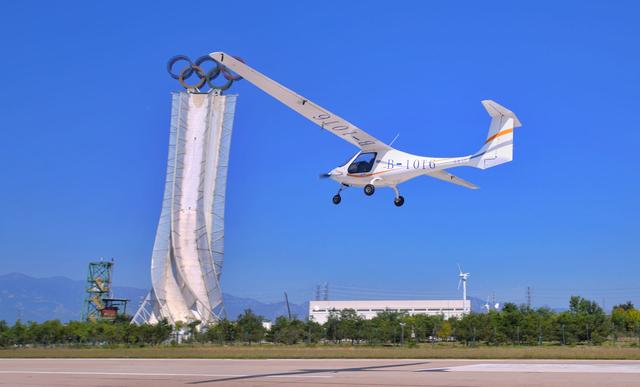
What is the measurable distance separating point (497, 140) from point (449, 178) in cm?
603

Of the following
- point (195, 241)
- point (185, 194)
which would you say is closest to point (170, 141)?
point (185, 194)

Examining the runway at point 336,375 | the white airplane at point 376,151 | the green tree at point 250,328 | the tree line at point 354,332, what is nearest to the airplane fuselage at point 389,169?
the white airplane at point 376,151

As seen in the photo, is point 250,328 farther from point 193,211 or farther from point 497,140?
point 497,140

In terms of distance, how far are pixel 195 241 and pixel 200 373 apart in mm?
63447

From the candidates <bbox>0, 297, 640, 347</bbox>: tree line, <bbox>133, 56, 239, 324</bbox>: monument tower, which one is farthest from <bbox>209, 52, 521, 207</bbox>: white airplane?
<bbox>133, 56, 239, 324</bbox>: monument tower

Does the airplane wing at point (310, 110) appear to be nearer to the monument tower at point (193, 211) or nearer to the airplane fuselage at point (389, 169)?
the airplane fuselage at point (389, 169)

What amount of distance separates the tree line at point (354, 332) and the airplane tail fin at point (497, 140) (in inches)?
1174

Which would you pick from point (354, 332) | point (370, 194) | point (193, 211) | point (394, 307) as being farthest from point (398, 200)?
point (394, 307)

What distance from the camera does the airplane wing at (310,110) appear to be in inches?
1315

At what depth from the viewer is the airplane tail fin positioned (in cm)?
3256

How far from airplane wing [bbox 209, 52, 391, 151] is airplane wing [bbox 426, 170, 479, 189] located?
2.78m

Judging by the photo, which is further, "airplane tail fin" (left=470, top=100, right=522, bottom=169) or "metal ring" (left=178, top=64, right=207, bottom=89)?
"metal ring" (left=178, top=64, right=207, bottom=89)

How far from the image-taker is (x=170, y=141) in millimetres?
98750

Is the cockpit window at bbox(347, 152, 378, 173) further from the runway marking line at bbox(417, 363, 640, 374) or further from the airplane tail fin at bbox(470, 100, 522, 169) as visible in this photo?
the runway marking line at bbox(417, 363, 640, 374)
